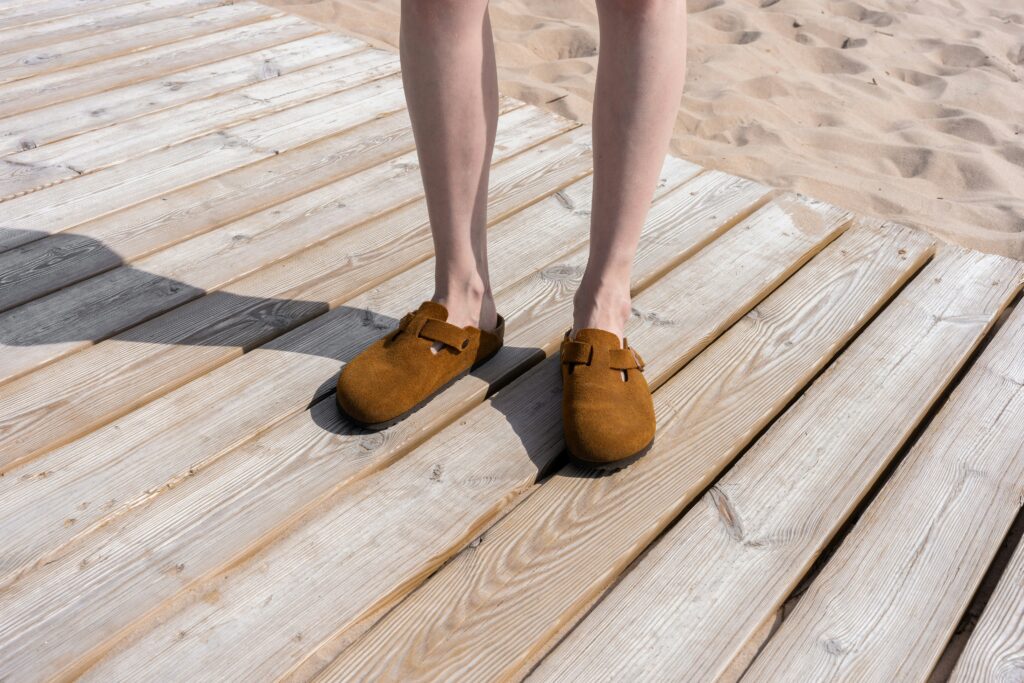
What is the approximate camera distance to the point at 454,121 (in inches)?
47.2

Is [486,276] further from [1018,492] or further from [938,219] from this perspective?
[938,219]

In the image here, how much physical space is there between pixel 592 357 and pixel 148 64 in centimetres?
185

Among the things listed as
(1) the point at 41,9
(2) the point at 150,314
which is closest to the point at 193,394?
(2) the point at 150,314

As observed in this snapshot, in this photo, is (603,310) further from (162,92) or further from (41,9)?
(41,9)

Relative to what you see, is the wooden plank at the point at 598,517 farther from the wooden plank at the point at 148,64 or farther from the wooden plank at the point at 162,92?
the wooden plank at the point at 148,64

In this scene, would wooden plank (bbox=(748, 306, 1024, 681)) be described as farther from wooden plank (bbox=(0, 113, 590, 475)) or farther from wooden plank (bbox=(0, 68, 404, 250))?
wooden plank (bbox=(0, 68, 404, 250))

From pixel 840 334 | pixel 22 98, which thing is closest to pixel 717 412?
pixel 840 334

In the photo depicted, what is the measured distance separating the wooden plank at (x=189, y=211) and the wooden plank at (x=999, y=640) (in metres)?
1.46

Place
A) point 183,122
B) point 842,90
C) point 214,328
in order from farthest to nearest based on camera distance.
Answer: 1. point 842,90
2. point 183,122
3. point 214,328

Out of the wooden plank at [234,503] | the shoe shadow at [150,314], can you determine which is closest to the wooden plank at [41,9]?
the shoe shadow at [150,314]

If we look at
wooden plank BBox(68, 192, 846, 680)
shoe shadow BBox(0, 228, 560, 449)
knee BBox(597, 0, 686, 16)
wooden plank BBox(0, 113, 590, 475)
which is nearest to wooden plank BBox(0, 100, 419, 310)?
shoe shadow BBox(0, 228, 560, 449)

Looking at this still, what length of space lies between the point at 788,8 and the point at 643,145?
9.28ft

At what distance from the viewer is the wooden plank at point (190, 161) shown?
184 centimetres

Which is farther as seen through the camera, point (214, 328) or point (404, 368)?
point (214, 328)
